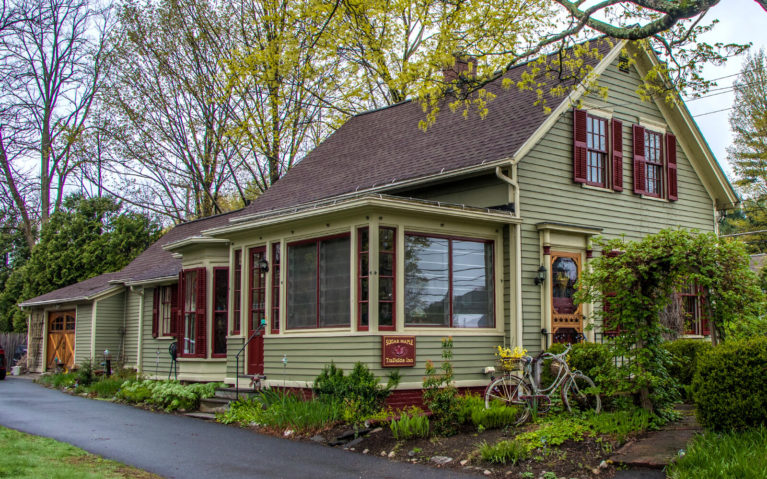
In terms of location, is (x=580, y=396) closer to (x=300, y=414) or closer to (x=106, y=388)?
(x=300, y=414)

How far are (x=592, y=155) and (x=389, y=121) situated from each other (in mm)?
6263

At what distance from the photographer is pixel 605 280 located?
34.7 ft

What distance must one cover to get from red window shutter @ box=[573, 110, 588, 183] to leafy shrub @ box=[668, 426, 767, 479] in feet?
23.6

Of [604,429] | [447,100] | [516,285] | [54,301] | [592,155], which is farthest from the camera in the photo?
[54,301]

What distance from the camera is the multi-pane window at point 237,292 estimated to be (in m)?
15.4

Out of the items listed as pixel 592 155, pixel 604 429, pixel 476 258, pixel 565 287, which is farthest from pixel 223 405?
pixel 592 155

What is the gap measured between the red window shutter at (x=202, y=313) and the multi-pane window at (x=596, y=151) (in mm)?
9263

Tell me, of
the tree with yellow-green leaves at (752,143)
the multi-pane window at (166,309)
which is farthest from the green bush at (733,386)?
the tree with yellow-green leaves at (752,143)

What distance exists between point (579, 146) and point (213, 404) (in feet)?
30.2

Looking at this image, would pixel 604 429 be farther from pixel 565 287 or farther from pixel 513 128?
pixel 513 128

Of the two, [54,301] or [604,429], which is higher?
[54,301]

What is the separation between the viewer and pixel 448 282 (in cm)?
1279

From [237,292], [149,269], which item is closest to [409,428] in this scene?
[237,292]

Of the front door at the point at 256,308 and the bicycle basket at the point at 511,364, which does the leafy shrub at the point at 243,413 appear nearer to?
the front door at the point at 256,308
